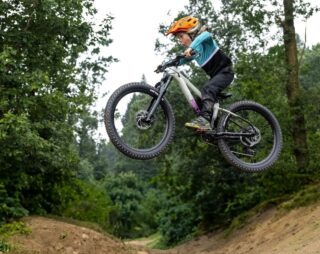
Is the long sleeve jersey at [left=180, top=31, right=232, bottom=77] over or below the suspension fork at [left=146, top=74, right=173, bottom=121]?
over

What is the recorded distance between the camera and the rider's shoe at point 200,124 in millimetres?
6371

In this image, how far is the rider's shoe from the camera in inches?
251

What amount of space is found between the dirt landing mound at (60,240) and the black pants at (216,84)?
1012cm

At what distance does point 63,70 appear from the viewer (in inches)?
698

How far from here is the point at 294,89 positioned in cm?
1859

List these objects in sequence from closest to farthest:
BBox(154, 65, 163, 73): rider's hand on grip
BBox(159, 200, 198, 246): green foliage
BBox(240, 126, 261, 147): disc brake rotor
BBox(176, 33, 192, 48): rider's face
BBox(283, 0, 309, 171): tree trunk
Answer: BBox(176, 33, 192, 48): rider's face → BBox(154, 65, 163, 73): rider's hand on grip → BBox(240, 126, 261, 147): disc brake rotor → BBox(283, 0, 309, 171): tree trunk → BBox(159, 200, 198, 246): green foliage

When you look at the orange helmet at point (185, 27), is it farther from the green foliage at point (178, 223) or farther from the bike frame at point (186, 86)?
the green foliage at point (178, 223)

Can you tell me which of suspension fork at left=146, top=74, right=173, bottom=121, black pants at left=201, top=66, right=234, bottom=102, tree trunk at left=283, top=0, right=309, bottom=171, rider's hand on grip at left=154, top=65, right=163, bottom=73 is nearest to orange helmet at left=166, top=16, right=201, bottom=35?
rider's hand on grip at left=154, top=65, right=163, bottom=73

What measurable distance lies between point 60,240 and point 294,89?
9.56 m

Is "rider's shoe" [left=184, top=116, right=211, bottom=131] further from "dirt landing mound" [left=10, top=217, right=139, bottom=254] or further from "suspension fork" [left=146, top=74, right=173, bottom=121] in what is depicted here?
"dirt landing mound" [left=10, top=217, right=139, bottom=254]

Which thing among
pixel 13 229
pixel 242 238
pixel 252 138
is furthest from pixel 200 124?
pixel 242 238

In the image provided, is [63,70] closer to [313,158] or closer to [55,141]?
[55,141]

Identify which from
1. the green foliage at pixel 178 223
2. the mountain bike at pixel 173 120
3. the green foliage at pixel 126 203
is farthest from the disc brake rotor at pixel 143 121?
the green foliage at pixel 126 203

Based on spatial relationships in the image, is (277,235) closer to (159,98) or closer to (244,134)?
(244,134)
